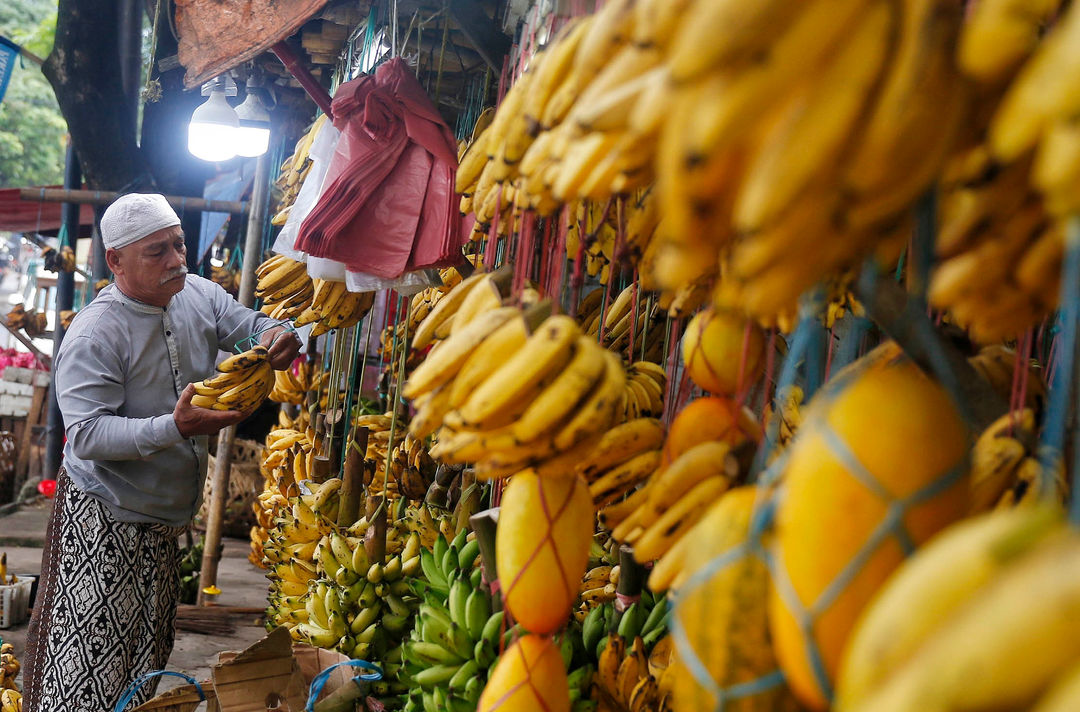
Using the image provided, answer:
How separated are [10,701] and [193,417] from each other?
5.40 feet

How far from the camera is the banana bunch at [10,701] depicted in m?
3.35

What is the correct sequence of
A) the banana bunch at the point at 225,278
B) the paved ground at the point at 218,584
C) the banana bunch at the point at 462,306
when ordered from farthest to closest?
1. the banana bunch at the point at 225,278
2. the paved ground at the point at 218,584
3. the banana bunch at the point at 462,306

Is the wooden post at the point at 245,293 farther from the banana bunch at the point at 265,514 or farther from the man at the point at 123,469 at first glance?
the man at the point at 123,469

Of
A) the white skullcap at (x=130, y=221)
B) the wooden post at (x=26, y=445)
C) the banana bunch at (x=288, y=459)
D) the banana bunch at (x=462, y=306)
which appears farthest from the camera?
the wooden post at (x=26, y=445)

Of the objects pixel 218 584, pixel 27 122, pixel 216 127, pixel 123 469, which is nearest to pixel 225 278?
pixel 216 127

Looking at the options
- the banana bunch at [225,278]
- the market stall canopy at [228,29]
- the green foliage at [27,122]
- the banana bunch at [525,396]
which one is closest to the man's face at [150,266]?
the market stall canopy at [228,29]

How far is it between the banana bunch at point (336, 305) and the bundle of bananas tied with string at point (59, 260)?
16.0 feet

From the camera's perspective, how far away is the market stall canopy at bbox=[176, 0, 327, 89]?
7.97ft

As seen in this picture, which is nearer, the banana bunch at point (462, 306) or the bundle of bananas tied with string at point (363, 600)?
the banana bunch at point (462, 306)

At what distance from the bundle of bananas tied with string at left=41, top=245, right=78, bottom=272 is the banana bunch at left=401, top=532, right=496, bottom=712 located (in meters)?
6.13

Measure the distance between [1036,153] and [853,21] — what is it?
0.57 feet

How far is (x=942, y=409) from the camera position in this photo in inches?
32.2

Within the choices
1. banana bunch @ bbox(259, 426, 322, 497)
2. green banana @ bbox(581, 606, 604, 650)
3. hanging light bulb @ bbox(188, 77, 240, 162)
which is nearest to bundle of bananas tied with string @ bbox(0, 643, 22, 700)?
banana bunch @ bbox(259, 426, 322, 497)

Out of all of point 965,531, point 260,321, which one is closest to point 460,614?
point 965,531
